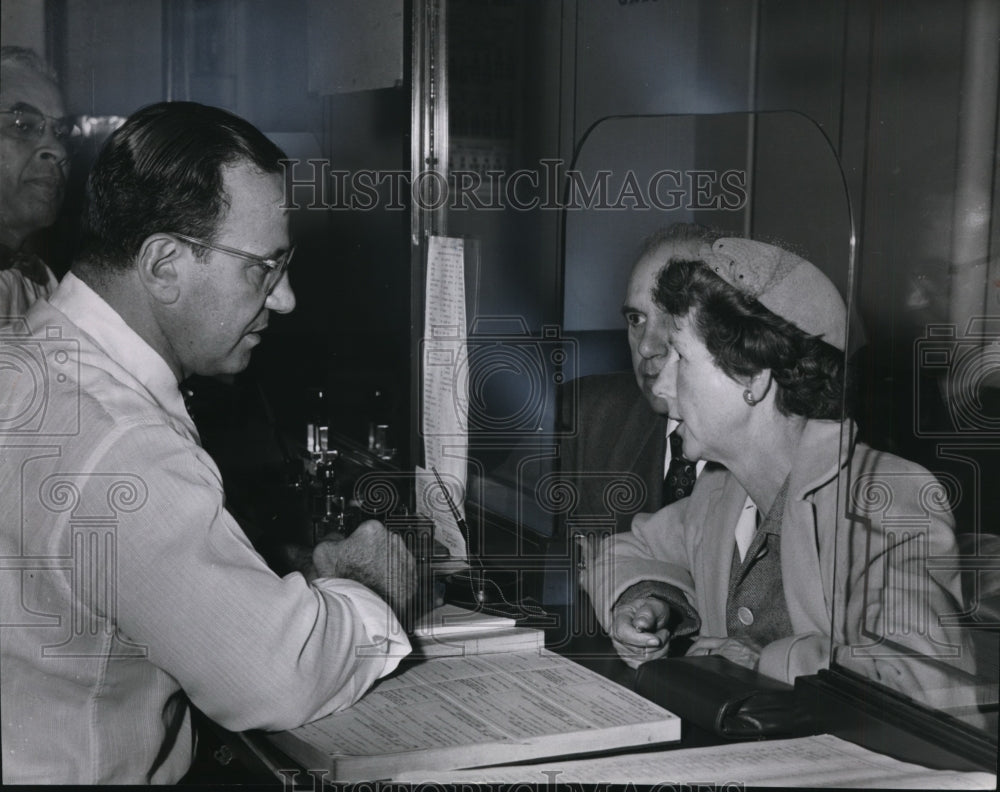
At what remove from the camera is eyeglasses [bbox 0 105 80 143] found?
1310mm

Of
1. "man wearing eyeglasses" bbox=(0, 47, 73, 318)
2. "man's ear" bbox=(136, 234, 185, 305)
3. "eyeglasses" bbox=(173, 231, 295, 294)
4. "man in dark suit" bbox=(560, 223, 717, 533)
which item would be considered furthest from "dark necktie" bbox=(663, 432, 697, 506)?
"man wearing eyeglasses" bbox=(0, 47, 73, 318)

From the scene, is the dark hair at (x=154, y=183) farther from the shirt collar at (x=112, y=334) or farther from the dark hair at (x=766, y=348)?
the dark hair at (x=766, y=348)

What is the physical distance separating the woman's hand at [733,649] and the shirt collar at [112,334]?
0.70m

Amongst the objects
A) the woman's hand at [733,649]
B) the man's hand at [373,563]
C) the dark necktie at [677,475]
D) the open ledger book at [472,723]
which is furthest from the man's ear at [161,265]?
the woman's hand at [733,649]

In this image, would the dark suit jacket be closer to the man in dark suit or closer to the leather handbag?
the man in dark suit

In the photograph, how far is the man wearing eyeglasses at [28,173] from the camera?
4.29 ft

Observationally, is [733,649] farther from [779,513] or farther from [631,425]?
[631,425]

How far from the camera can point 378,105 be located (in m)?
1.69

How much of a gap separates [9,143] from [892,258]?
100 cm

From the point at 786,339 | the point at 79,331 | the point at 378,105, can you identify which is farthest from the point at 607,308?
the point at 79,331

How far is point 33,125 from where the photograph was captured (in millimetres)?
1324

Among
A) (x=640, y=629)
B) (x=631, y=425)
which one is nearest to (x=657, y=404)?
(x=631, y=425)

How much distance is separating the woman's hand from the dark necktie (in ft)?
0.59

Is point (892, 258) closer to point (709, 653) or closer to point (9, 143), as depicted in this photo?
point (709, 653)
